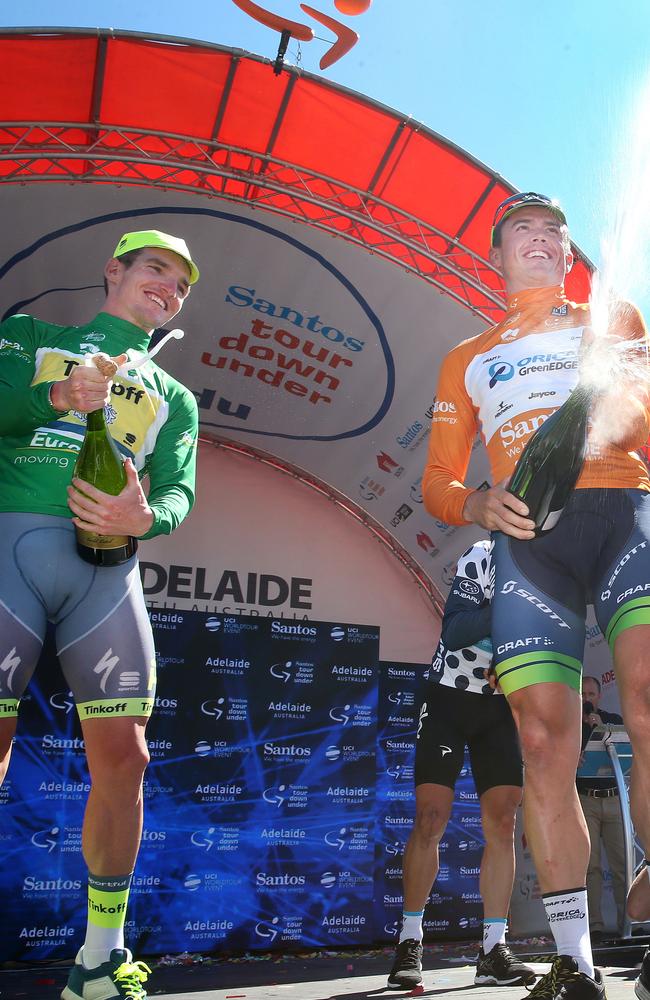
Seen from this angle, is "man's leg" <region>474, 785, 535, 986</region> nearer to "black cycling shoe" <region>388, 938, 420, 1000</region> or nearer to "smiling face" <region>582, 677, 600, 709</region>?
"black cycling shoe" <region>388, 938, 420, 1000</region>

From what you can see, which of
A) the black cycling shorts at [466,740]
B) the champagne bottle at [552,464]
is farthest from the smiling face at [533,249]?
the black cycling shorts at [466,740]

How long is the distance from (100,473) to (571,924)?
1.59 meters

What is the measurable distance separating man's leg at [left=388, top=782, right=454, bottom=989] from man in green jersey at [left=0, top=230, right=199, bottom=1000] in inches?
71.4

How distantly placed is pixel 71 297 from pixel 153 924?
415 centimetres

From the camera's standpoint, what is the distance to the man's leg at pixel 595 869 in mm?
6543

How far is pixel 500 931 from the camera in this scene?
378cm

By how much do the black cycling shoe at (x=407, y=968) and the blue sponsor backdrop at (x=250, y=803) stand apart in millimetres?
2573

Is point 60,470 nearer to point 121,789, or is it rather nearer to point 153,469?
point 153,469

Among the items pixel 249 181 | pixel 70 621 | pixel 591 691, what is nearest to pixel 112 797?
pixel 70 621

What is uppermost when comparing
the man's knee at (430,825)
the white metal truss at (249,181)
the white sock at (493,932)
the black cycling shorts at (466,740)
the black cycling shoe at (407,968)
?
the white metal truss at (249,181)

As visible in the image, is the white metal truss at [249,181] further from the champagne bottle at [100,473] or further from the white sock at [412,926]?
the white sock at [412,926]

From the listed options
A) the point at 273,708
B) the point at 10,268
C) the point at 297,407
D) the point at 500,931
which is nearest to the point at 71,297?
the point at 10,268

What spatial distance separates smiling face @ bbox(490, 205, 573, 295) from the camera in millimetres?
2604

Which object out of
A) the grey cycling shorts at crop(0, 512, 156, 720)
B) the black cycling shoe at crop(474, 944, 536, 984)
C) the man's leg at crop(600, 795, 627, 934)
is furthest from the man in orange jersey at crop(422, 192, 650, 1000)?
the man's leg at crop(600, 795, 627, 934)
